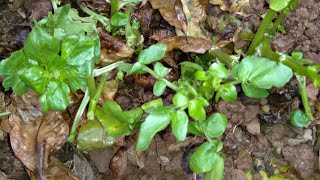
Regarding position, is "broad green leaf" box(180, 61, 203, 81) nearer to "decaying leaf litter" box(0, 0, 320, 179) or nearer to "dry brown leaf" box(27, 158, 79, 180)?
"decaying leaf litter" box(0, 0, 320, 179)

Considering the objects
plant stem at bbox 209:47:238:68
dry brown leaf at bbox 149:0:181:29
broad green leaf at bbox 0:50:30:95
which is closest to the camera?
broad green leaf at bbox 0:50:30:95

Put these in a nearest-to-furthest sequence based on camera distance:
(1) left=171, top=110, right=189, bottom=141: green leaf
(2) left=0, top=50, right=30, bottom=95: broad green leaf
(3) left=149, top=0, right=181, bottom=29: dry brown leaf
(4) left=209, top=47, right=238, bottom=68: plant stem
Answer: (1) left=171, top=110, right=189, bottom=141: green leaf, (2) left=0, top=50, right=30, bottom=95: broad green leaf, (4) left=209, top=47, right=238, bottom=68: plant stem, (3) left=149, top=0, right=181, bottom=29: dry brown leaf

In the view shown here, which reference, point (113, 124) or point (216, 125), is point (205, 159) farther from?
point (113, 124)

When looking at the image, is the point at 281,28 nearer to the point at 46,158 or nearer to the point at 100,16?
the point at 100,16

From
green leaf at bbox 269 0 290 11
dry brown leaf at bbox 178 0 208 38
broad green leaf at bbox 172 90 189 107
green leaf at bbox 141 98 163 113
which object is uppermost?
green leaf at bbox 269 0 290 11

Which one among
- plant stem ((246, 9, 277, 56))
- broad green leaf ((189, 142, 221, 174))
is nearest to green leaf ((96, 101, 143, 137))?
broad green leaf ((189, 142, 221, 174))

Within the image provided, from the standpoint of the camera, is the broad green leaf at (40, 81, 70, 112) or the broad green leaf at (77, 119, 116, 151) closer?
the broad green leaf at (40, 81, 70, 112)

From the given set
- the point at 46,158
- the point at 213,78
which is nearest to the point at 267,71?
the point at 213,78

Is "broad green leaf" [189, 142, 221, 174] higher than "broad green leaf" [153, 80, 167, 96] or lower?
lower

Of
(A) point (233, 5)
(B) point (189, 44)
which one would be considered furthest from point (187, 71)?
(A) point (233, 5)
